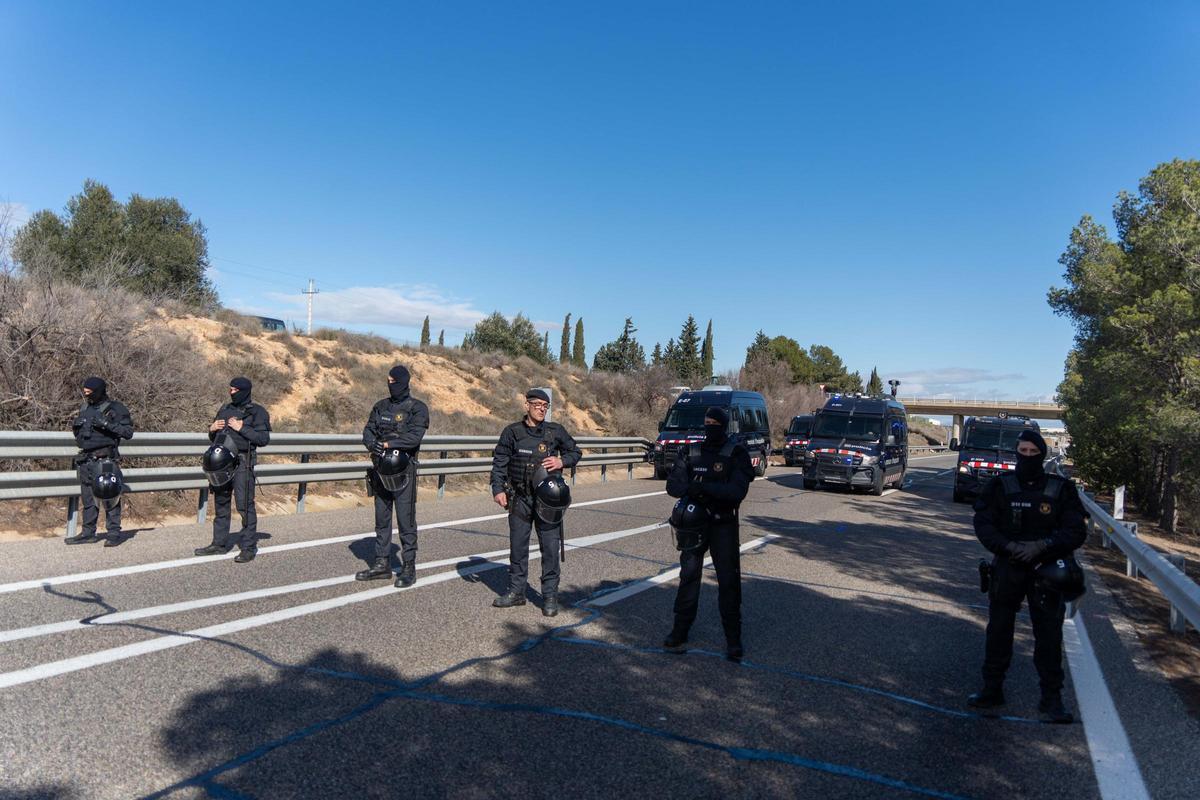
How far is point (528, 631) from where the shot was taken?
6.11m

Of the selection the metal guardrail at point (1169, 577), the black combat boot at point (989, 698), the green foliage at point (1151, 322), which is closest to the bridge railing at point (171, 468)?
the black combat boot at point (989, 698)

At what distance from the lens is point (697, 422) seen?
69.8 ft

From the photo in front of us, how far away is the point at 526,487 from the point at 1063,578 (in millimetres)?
4009

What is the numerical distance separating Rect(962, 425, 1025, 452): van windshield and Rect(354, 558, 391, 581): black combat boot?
55.4 ft

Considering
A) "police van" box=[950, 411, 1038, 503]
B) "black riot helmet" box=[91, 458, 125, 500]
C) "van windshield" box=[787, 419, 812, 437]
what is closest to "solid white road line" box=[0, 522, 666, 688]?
"black riot helmet" box=[91, 458, 125, 500]

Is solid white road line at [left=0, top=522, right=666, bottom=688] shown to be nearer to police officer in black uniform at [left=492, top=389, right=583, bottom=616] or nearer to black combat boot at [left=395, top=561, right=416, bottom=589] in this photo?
black combat boot at [left=395, top=561, right=416, bottom=589]

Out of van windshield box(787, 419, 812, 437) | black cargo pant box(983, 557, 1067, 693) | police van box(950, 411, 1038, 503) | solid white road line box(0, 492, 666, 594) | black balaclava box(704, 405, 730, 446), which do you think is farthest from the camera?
van windshield box(787, 419, 812, 437)

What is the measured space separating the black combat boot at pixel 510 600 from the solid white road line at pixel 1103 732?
4126 mm

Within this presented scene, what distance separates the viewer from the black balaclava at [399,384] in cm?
776

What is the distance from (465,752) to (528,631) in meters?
2.21

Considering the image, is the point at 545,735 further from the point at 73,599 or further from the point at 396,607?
the point at 73,599

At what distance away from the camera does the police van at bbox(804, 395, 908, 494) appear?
20172 millimetres

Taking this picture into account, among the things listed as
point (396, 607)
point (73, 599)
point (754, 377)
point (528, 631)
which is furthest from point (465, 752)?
point (754, 377)

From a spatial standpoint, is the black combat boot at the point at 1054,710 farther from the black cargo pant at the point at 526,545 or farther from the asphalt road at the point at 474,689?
the black cargo pant at the point at 526,545
